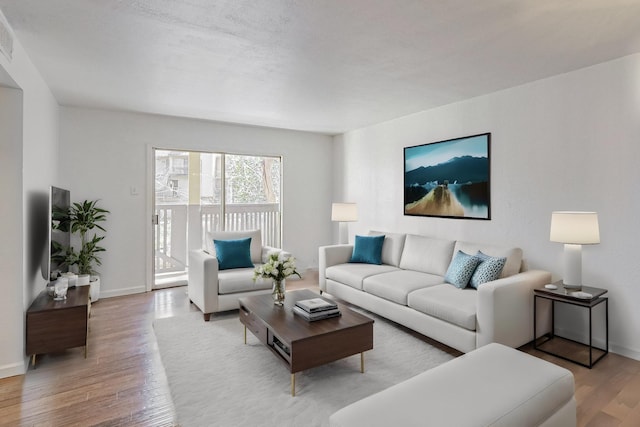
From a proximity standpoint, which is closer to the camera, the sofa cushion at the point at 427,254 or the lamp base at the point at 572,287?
the lamp base at the point at 572,287

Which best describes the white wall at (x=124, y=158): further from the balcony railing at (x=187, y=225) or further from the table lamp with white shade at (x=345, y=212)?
the table lamp with white shade at (x=345, y=212)

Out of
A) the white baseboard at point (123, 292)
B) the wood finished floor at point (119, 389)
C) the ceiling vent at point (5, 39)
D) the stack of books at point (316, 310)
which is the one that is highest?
the ceiling vent at point (5, 39)

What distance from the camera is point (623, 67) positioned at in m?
2.81

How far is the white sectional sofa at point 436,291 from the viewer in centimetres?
270

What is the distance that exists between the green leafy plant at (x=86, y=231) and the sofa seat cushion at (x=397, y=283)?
3347 millimetres

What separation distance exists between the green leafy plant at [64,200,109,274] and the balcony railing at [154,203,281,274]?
0.87 meters

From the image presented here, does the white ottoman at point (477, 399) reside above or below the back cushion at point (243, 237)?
below

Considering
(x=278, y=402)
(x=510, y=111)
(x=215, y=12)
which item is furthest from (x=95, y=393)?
(x=510, y=111)

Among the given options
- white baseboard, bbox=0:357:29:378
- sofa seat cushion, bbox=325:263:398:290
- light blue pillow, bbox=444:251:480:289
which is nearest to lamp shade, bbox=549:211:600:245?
light blue pillow, bbox=444:251:480:289

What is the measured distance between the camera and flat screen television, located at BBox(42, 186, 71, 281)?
288cm

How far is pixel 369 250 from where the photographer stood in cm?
452

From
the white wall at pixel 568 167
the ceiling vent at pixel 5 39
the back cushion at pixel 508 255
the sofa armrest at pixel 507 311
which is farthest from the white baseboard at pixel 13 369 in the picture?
the white wall at pixel 568 167

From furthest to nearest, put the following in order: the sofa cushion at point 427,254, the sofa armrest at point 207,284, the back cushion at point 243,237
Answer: the back cushion at point 243,237
the sofa cushion at point 427,254
the sofa armrest at point 207,284

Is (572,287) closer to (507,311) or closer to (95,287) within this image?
(507,311)
